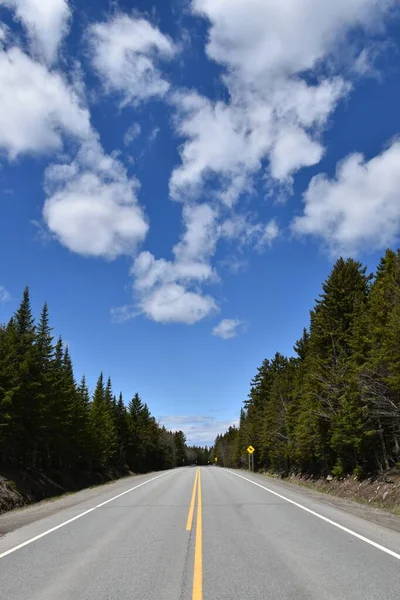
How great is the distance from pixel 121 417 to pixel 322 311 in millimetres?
50252

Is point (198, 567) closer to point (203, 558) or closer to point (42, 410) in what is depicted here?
point (203, 558)

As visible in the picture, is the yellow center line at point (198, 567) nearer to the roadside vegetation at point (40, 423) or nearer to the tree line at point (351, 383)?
the tree line at point (351, 383)

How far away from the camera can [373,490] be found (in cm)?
2023

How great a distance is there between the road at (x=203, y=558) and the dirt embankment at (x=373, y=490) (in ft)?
18.7

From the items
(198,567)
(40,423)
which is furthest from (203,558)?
(40,423)

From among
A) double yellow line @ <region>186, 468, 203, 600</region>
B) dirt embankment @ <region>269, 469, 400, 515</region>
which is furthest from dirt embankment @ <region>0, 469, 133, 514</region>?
dirt embankment @ <region>269, 469, 400, 515</region>

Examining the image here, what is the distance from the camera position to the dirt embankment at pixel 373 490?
56.9 ft

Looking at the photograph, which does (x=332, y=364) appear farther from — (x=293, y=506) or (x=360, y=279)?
(x=293, y=506)

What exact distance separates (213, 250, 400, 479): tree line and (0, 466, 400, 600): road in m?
8.67

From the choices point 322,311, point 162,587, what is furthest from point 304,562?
point 322,311

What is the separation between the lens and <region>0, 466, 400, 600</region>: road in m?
5.64

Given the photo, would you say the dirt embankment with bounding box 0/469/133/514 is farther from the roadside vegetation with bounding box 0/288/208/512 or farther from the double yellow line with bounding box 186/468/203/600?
the double yellow line with bounding box 186/468/203/600

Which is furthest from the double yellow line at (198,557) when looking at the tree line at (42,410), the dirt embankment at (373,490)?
the tree line at (42,410)

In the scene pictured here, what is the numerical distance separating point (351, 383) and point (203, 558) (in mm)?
17535
